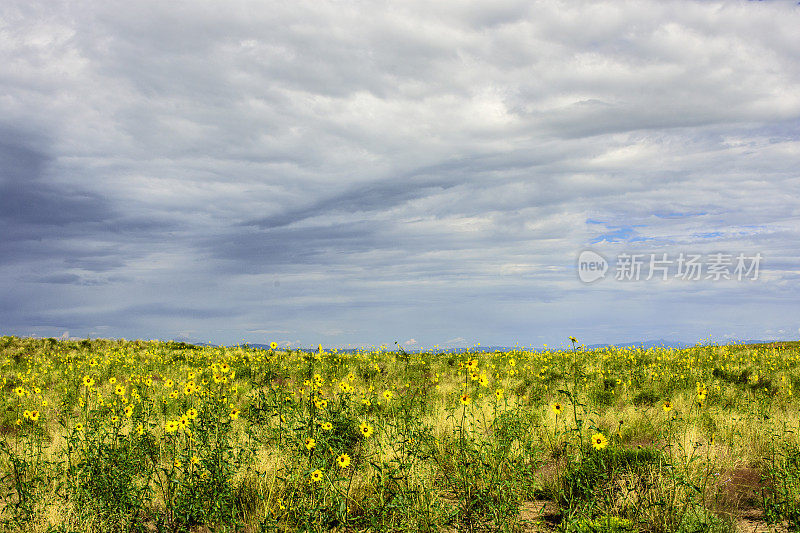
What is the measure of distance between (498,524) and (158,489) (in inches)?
151

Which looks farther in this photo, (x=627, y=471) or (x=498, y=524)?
(x=627, y=471)

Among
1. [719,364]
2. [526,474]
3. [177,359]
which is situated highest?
[719,364]

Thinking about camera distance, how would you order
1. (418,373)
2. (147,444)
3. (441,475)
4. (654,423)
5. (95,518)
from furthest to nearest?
(418,373)
(654,423)
(147,444)
(441,475)
(95,518)

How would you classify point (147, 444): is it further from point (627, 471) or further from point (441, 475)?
point (627, 471)

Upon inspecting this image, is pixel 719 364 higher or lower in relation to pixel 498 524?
higher

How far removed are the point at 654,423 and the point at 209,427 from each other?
685cm

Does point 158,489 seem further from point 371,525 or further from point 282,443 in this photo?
point 371,525

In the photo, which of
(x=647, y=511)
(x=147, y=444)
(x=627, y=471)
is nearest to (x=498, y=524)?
(x=647, y=511)

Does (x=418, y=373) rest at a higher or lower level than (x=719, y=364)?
lower

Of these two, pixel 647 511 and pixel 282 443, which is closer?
pixel 647 511

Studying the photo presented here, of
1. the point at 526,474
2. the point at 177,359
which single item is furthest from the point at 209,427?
the point at 177,359

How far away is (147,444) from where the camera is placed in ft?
20.4

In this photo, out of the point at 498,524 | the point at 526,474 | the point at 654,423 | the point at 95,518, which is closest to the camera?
the point at 498,524

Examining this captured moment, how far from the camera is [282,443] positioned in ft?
20.9
